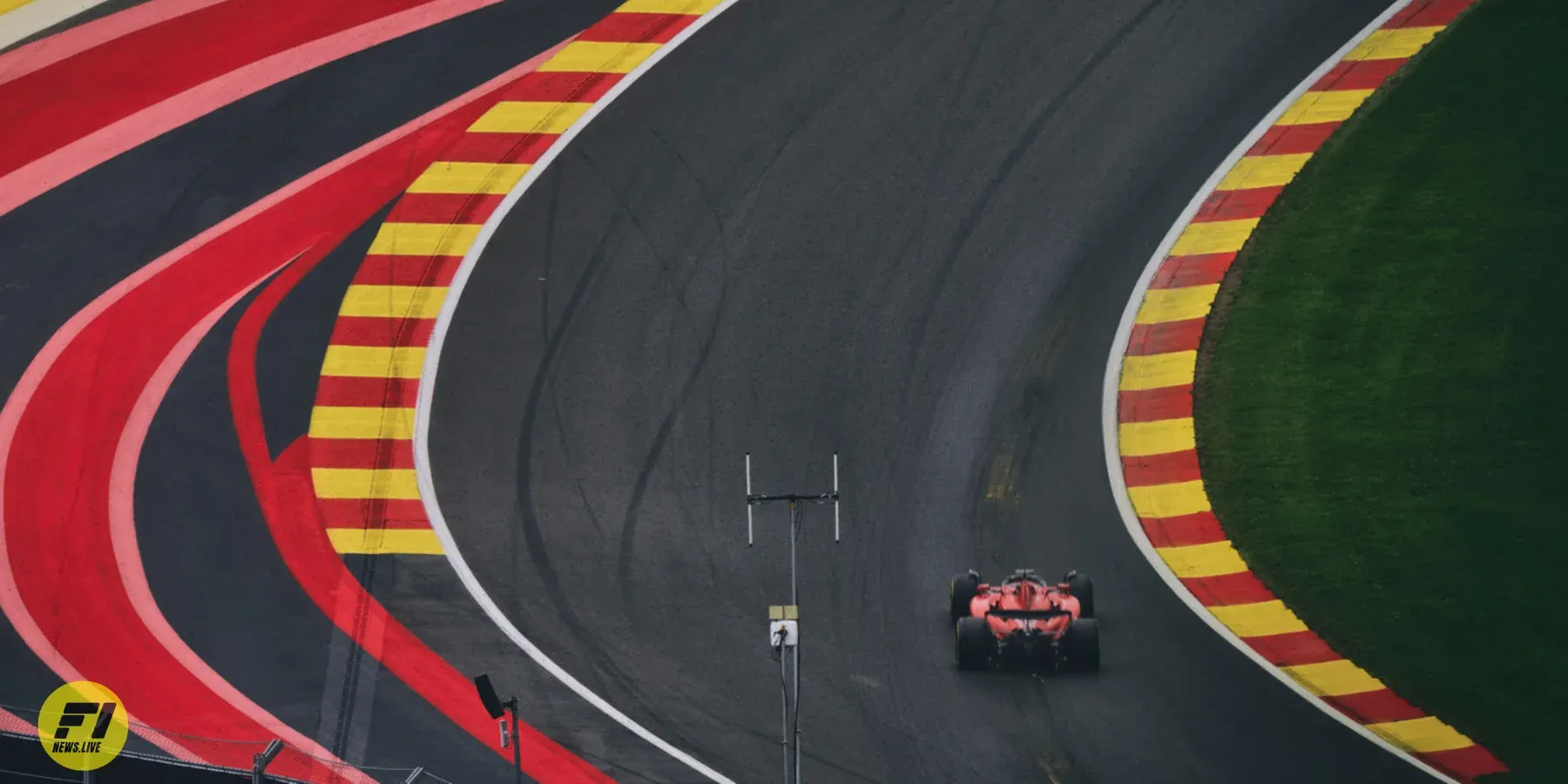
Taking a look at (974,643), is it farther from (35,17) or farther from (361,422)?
(35,17)

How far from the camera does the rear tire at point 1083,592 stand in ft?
104

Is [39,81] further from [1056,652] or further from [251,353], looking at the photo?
[1056,652]

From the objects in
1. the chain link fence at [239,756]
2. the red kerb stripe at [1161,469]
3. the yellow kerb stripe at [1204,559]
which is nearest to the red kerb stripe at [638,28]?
the red kerb stripe at [1161,469]

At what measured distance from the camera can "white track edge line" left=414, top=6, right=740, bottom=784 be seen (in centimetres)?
3100

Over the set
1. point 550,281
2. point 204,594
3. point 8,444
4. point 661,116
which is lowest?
point 204,594

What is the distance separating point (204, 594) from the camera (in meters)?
33.0

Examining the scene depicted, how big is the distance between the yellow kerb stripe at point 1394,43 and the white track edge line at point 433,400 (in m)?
11.3

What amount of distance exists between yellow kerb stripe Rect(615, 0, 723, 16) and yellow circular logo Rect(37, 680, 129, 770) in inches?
677

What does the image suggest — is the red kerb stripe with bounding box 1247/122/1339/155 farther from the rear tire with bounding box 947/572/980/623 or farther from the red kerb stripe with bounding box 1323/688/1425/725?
the red kerb stripe with bounding box 1323/688/1425/725

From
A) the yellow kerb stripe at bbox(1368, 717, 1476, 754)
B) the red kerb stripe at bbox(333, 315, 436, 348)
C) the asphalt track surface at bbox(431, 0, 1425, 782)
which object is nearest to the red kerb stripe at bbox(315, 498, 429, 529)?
the asphalt track surface at bbox(431, 0, 1425, 782)

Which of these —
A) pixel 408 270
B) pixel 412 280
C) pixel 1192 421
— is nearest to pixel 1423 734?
pixel 1192 421

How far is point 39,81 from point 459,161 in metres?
7.83

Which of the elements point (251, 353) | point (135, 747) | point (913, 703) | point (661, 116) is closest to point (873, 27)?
point (661, 116)

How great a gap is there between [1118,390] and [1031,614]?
632 centimetres
